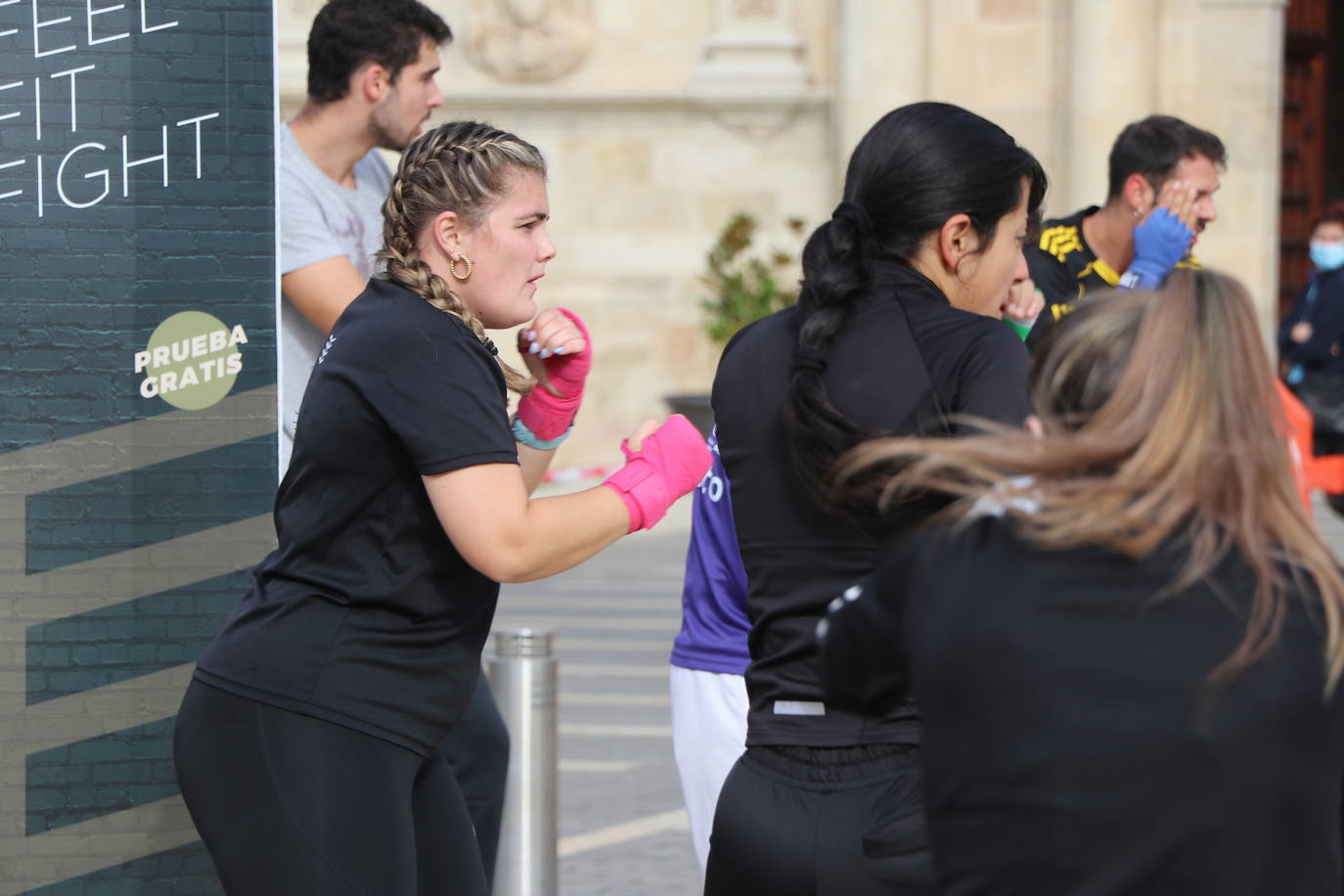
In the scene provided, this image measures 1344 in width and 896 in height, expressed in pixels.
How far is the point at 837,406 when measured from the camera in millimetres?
2484

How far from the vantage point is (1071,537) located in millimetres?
1806

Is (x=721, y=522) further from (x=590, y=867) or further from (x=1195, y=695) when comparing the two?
(x=590, y=867)

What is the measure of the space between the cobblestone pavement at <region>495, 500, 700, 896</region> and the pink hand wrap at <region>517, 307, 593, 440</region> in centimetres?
230

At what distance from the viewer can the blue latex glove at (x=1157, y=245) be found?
189 inches

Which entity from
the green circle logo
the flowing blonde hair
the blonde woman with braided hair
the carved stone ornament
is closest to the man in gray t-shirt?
the green circle logo

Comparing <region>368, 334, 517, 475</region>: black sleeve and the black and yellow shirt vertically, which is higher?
the black and yellow shirt

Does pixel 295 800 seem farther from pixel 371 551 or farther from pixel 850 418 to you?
pixel 850 418

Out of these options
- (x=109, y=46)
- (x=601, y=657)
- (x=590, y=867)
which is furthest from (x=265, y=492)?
(x=601, y=657)

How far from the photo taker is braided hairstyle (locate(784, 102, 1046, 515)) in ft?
8.19

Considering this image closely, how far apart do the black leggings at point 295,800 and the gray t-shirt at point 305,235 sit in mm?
1170

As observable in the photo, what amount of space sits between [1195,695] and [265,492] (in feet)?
7.89

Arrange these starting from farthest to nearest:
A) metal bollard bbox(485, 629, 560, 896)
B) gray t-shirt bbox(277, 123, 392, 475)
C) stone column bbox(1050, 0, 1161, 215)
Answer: stone column bbox(1050, 0, 1161, 215) < metal bollard bbox(485, 629, 560, 896) < gray t-shirt bbox(277, 123, 392, 475)

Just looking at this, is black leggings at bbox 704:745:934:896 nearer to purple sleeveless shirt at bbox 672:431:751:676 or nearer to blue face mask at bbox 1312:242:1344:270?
purple sleeveless shirt at bbox 672:431:751:676

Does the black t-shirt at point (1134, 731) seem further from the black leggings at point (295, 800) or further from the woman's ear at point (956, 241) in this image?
the black leggings at point (295, 800)
